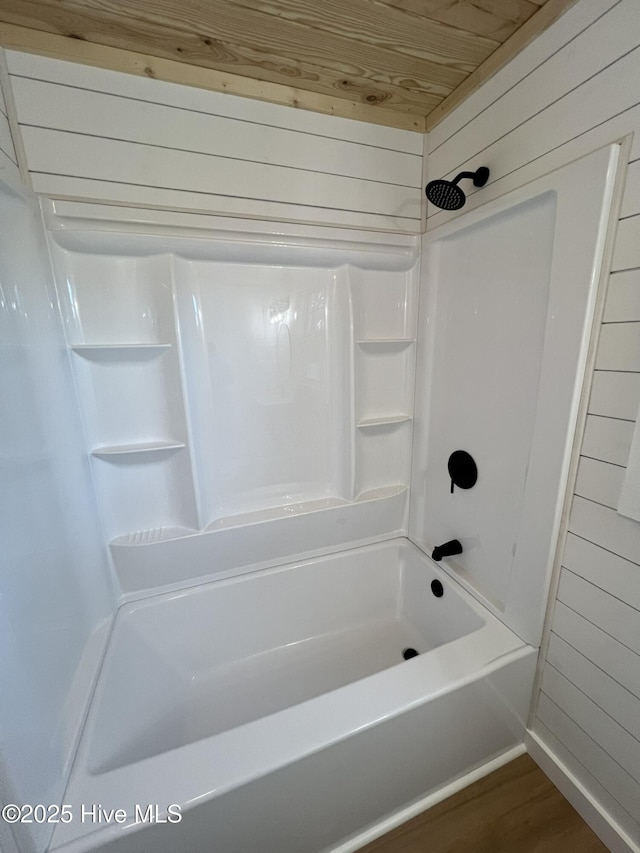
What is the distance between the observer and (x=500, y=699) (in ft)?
3.65

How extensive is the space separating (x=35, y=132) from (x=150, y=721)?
6.54 ft

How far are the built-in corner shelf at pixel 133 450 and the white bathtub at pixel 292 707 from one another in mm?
612

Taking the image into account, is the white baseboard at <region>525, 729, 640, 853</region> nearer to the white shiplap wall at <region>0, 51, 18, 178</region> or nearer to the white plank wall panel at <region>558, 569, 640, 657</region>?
the white plank wall panel at <region>558, 569, 640, 657</region>

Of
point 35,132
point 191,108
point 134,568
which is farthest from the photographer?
point 134,568

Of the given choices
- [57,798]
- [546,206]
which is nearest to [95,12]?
[546,206]

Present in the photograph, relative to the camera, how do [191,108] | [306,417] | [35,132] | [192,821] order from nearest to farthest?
[192,821] < [35,132] < [191,108] < [306,417]

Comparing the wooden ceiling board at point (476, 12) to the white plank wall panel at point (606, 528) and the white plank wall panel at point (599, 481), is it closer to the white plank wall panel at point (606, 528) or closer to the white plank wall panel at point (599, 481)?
the white plank wall panel at point (599, 481)

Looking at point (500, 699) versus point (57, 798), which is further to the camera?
point (500, 699)

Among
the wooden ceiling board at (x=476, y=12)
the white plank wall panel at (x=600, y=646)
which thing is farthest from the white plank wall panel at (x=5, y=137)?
the white plank wall panel at (x=600, y=646)

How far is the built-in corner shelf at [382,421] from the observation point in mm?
1619

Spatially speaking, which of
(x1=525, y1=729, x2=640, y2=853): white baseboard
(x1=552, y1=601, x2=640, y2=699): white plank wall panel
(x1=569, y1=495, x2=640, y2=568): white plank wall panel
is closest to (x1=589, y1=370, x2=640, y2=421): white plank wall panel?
(x1=569, y1=495, x2=640, y2=568): white plank wall panel

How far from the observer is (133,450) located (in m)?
1.29

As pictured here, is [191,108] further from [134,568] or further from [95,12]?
[134,568]

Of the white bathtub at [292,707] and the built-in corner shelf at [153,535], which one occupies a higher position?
the built-in corner shelf at [153,535]
